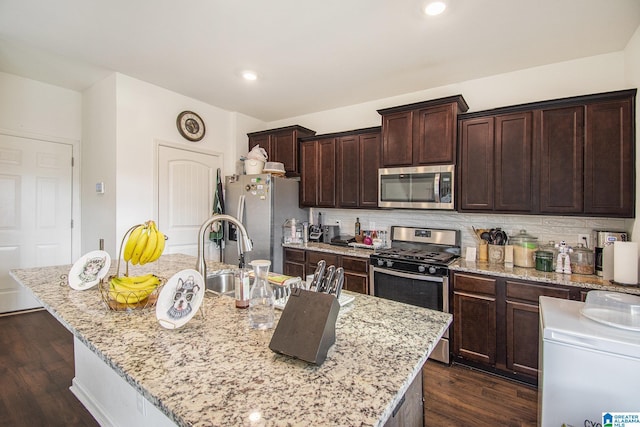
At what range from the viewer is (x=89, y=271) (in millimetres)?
1660

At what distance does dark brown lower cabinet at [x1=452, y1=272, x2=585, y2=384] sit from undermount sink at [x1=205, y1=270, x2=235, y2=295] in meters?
1.84

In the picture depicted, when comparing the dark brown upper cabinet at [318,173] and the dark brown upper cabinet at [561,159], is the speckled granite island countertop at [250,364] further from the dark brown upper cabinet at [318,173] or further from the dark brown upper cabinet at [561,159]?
the dark brown upper cabinet at [318,173]

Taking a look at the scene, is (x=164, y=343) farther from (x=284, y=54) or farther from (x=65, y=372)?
(x=284, y=54)

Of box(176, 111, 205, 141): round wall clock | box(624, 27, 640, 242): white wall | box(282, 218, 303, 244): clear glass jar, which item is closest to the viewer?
box(624, 27, 640, 242): white wall

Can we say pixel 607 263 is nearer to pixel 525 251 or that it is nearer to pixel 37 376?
pixel 525 251

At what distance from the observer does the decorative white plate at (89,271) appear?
5.28 ft

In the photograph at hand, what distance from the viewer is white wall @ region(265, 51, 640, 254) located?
2514 mm

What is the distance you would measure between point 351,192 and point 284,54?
1605 millimetres

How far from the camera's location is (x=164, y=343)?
1.03m

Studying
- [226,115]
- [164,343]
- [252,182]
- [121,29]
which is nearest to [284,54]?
[121,29]

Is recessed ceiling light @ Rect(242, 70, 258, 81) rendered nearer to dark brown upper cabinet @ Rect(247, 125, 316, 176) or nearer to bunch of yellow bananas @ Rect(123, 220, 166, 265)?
dark brown upper cabinet @ Rect(247, 125, 316, 176)

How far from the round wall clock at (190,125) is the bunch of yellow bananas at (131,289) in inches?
107

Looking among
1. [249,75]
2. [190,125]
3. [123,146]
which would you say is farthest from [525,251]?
[123,146]

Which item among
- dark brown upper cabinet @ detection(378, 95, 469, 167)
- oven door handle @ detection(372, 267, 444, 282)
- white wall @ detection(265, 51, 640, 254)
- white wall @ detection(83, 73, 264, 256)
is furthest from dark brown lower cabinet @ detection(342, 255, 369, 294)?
white wall @ detection(83, 73, 264, 256)
